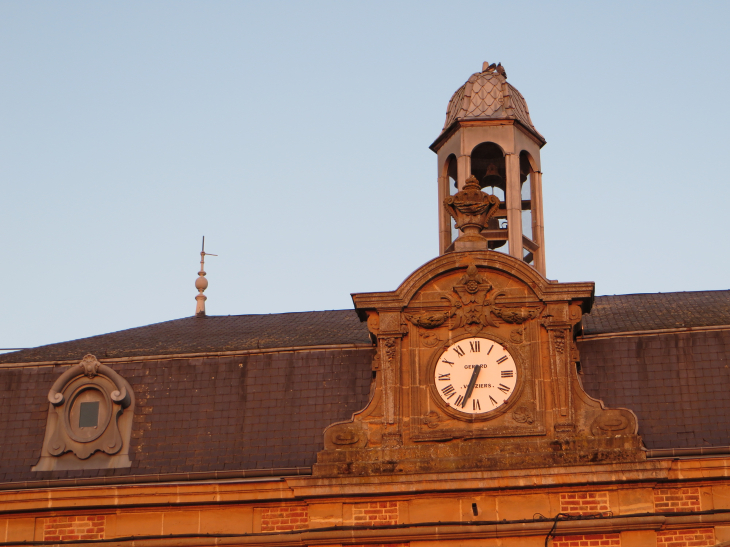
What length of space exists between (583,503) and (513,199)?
6984 millimetres

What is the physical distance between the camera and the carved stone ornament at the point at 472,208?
2184 centimetres

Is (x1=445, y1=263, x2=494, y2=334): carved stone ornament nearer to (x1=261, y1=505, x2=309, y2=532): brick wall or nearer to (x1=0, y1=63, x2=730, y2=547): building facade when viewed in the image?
(x1=0, y1=63, x2=730, y2=547): building facade

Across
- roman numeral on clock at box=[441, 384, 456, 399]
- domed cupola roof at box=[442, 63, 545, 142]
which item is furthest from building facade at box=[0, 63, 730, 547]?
domed cupola roof at box=[442, 63, 545, 142]

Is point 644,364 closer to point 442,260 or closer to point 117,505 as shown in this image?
point 442,260

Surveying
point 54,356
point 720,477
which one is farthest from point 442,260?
point 54,356

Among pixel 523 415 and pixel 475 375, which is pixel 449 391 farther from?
pixel 523 415

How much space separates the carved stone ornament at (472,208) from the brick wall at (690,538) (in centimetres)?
569

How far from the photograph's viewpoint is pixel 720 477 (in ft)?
63.3

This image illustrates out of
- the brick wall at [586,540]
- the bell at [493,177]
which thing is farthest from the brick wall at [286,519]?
the bell at [493,177]

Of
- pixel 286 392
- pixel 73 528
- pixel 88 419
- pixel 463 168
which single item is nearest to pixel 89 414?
pixel 88 419

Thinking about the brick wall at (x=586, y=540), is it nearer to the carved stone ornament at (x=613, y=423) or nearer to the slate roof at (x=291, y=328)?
the carved stone ornament at (x=613, y=423)

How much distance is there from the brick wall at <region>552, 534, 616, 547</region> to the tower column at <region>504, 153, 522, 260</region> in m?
6.48

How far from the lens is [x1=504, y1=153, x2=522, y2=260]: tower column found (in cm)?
2438

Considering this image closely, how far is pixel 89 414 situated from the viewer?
21719 millimetres
